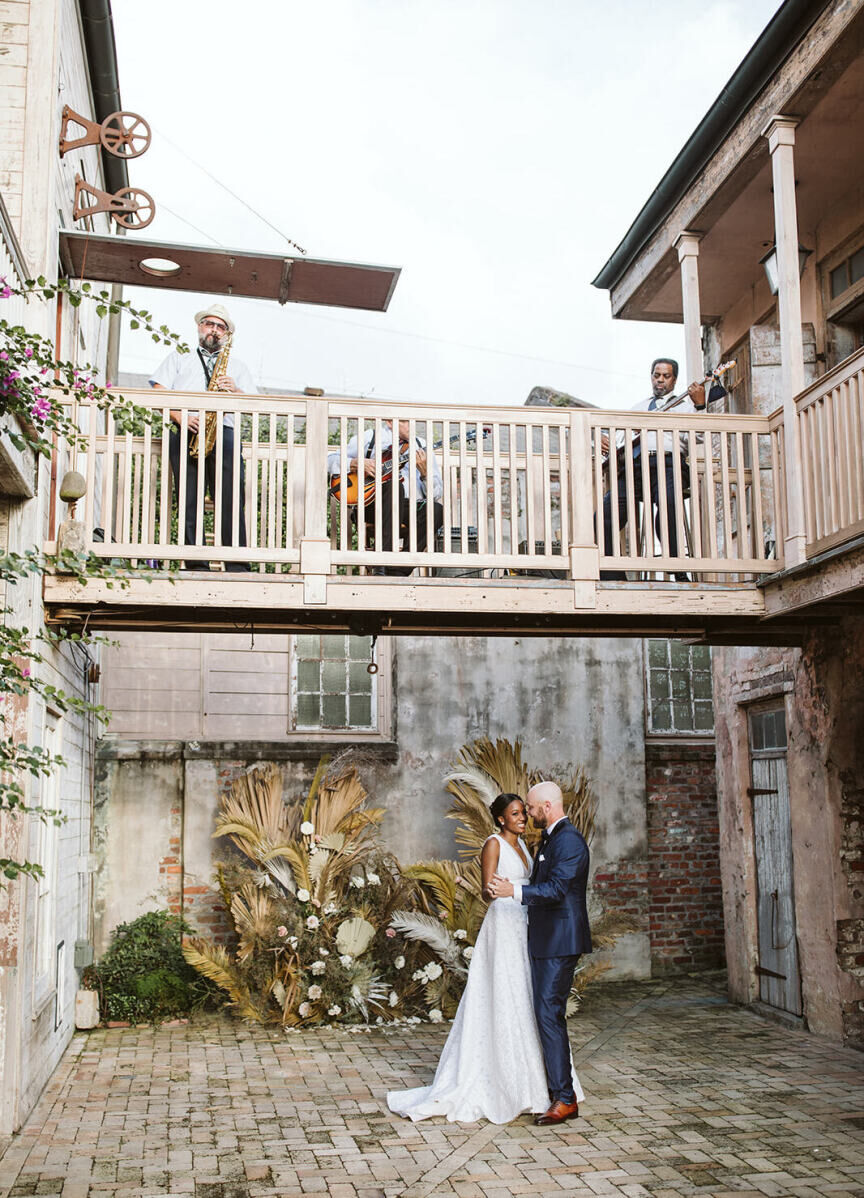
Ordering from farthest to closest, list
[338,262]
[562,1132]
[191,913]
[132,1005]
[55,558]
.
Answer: [191,913]
[132,1005]
[338,262]
[562,1132]
[55,558]

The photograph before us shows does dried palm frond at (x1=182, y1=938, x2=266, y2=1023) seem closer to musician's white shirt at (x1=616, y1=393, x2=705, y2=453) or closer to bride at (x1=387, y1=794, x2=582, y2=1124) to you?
bride at (x1=387, y1=794, x2=582, y2=1124)

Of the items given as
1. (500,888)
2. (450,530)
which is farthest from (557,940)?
(450,530)

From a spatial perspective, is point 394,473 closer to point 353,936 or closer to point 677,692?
point 353,936

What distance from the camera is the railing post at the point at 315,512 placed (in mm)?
7160

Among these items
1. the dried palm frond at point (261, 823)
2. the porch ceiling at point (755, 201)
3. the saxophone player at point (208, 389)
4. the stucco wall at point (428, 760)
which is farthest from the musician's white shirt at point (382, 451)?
the stucco wall at point (428, 760)

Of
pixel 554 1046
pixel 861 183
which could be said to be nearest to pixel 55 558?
pixel 554 1046

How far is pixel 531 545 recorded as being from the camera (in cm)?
739

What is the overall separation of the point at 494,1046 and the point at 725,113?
6.62 m

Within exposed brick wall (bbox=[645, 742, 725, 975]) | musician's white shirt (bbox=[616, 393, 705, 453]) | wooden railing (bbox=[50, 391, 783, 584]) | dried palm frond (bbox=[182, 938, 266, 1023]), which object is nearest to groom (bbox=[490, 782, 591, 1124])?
wooden railing (bbox=[50, 391, 783, 584])

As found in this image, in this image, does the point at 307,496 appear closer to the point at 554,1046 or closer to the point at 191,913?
the point at 554,1046

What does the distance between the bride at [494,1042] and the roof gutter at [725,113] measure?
17.9 feet

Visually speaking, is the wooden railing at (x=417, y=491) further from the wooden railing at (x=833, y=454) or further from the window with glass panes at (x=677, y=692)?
the window with glass panes at (x=677, y=692)

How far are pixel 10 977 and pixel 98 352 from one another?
690 centimetres

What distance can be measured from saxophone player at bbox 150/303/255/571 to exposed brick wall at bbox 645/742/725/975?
604cm
